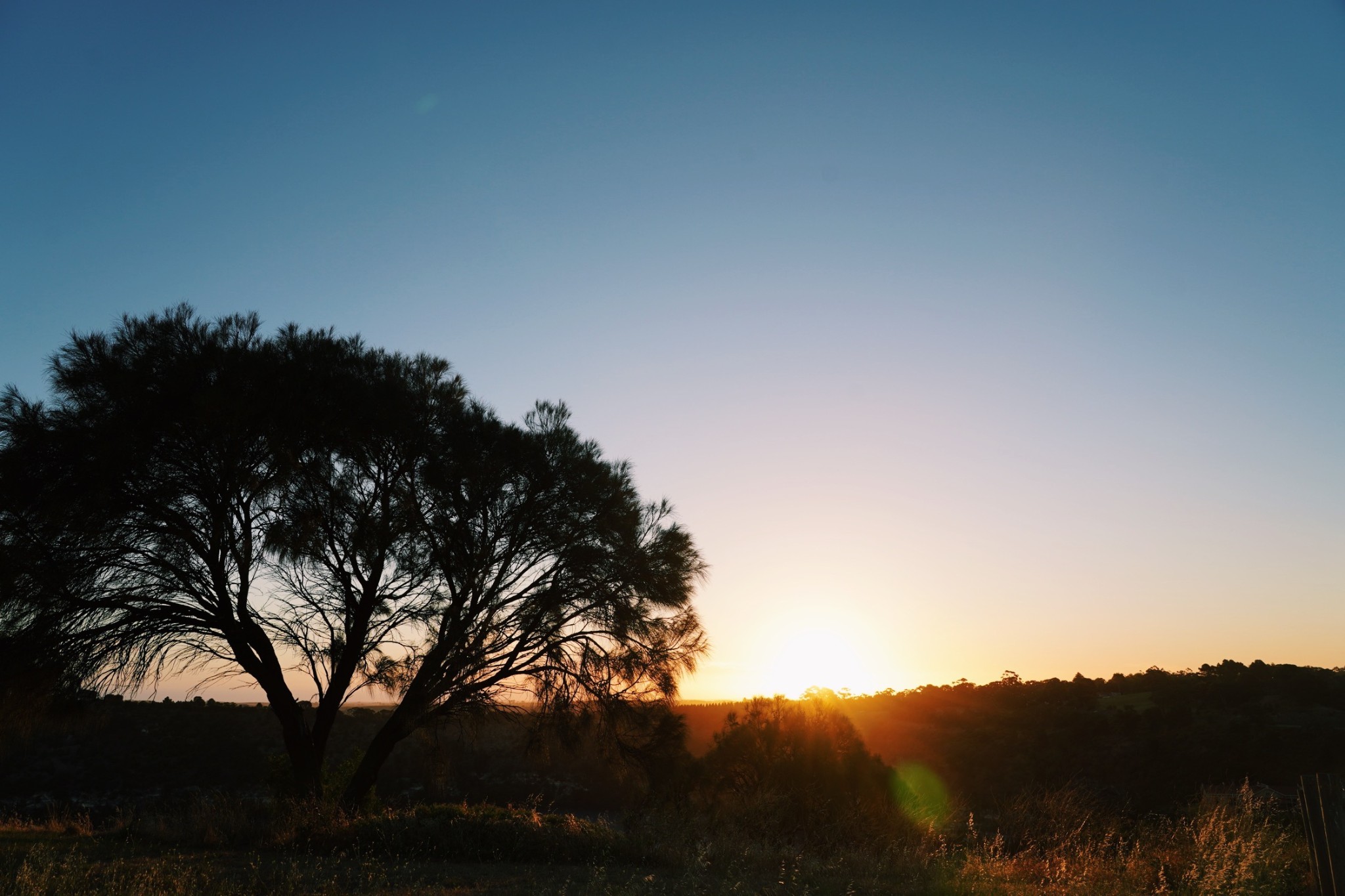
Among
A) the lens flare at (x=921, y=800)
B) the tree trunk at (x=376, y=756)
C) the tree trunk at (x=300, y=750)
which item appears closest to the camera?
the tree trunk at (x=300, y=750)

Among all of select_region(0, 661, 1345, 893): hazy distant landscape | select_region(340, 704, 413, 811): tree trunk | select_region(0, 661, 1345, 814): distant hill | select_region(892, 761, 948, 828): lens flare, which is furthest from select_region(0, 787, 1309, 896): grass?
select_region(0, 661, 1345, 814): distant hill

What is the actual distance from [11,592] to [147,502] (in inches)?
75.7

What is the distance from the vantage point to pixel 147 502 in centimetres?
1130

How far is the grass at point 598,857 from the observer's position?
→ 748cm

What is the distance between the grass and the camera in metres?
7.48

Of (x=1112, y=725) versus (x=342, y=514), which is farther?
(x=1112, y=725)

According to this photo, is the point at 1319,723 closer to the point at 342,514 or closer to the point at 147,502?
the point at 342,514

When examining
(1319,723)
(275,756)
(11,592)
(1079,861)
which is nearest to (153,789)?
(275,756)

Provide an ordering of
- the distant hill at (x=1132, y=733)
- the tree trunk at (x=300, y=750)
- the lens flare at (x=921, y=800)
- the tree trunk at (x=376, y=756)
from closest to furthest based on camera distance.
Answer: the tree trunk at (x=300, y=750), the tree trunk at (x=376, y=756), the lens flare at (x=921, y=800), the distant hill at (x=1132, y=733)

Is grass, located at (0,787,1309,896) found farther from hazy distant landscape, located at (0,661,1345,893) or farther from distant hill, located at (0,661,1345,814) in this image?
distant hill, located at (0,661,1345,814)

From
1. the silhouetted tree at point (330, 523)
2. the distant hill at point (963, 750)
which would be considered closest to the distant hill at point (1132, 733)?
the distant hill at point (963, 750)

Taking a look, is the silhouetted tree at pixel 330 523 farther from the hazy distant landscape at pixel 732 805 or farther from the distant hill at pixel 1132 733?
the distant hill at pixel 1132 733

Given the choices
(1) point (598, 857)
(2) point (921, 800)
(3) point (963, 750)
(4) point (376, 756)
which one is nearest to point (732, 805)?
(1) point (598, 857)

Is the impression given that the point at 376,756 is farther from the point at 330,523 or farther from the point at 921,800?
the point at 921,800
